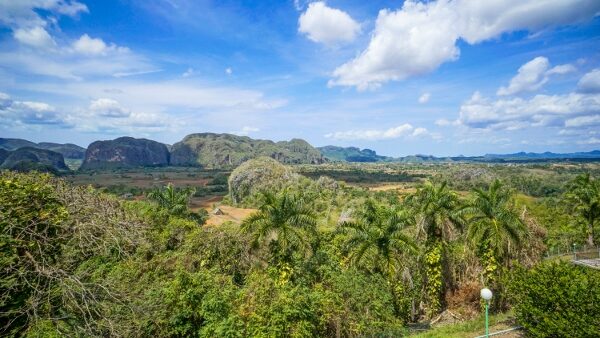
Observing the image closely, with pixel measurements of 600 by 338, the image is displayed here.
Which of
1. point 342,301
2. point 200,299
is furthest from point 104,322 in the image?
point 342,301

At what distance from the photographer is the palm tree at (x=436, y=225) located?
22859mm

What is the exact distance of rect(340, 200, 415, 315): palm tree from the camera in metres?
20.7

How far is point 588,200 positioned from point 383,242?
2699 centimetres

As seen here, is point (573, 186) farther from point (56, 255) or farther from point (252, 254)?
point (56, 255)

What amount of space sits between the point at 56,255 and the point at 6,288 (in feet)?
3.65

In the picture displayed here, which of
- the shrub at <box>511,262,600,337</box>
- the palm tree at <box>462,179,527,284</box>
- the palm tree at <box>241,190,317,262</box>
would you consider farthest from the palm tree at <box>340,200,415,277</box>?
the shrub at <box>511,262,600,337</box>

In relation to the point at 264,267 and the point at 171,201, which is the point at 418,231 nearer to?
the point at 264,267

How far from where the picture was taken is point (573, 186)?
123 feet

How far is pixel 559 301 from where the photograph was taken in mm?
13352

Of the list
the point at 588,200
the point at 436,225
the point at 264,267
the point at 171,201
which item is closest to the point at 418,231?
the point at 436,225

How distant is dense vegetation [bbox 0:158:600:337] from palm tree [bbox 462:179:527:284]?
0.26 ft

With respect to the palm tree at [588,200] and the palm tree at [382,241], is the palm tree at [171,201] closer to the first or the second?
the palm tree at [382,241]

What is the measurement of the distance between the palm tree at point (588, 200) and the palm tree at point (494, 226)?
61.0 feet

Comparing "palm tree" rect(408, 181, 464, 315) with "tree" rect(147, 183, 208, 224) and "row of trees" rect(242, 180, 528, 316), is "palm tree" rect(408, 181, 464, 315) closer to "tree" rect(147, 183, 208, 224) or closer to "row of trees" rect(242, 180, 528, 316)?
"row of trees" rect(242, 180, 528, 316)
